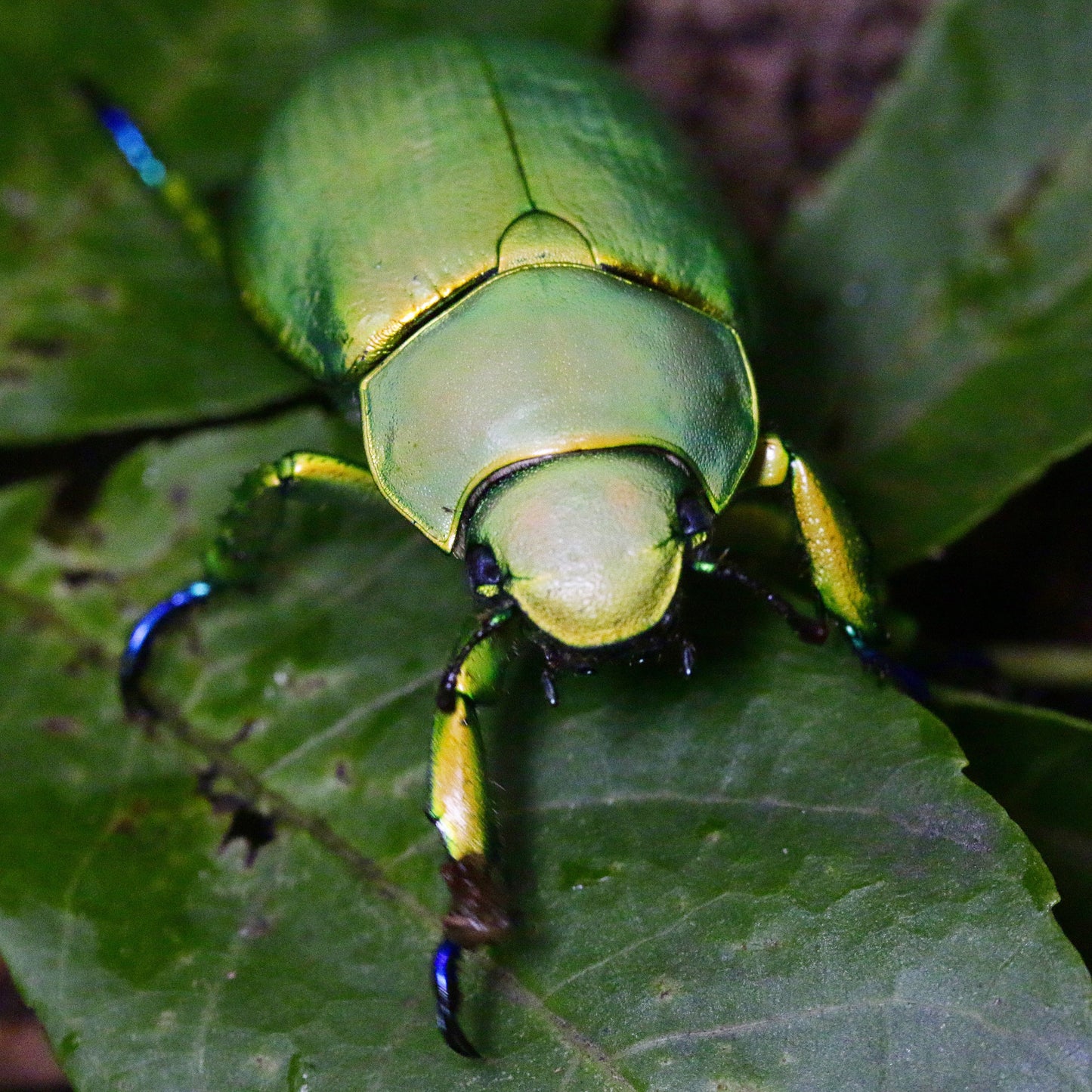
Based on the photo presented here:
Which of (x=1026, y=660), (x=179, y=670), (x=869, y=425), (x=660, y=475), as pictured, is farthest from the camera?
(x=869, y=425)

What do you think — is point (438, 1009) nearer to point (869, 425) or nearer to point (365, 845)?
point (365, 845)

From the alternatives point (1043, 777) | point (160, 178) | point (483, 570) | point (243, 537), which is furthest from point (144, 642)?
point (1043, 777)

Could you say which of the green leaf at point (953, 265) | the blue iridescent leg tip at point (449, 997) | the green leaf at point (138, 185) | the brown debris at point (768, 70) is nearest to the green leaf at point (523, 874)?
the blue iridescent leg tip at point (449, 997)

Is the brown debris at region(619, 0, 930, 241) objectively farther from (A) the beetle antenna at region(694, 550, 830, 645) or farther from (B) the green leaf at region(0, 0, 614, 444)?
(A) the beetle antenna at region(694, 550, 830, 645)

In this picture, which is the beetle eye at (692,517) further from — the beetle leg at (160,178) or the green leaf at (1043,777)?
the beetle leg at (160,178)

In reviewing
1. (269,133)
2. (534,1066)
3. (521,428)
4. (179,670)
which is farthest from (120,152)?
(534,1066)

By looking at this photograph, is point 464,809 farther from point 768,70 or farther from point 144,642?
point 768,70

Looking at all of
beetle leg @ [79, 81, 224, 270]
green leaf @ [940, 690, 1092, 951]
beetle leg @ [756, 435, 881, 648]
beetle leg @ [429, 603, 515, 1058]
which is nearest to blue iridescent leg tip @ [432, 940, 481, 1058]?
beetle leg @ [429, 603, 515, 1058]
